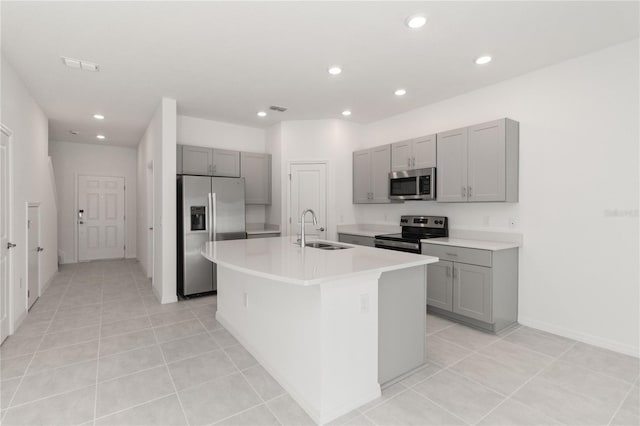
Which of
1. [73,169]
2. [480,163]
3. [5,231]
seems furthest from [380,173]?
[73,169]

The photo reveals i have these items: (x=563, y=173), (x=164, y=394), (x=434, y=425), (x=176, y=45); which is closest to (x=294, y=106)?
(x=176, y=45)

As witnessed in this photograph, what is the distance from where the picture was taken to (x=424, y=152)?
412 centimetres

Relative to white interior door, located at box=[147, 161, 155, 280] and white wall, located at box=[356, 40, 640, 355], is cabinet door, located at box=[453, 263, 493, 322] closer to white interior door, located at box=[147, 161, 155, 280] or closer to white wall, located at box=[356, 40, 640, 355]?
white wall, located at box=[356, 40, 640, 355]

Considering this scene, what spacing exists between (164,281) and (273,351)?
248 centimetres

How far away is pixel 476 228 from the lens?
3.85 metres

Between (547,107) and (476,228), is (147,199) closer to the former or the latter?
(476,228)

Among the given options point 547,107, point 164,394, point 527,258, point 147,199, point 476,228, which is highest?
point 547,107

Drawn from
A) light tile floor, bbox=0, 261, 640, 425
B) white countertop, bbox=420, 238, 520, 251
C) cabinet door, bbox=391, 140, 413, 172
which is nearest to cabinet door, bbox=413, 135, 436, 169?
cabinet door, bbox=391, 140, 413, 172

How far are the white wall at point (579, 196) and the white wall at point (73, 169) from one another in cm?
771

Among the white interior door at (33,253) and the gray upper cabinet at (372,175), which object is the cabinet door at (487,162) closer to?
the gray upper cabinet at (372,175)

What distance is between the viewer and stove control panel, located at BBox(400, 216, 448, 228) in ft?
13.6

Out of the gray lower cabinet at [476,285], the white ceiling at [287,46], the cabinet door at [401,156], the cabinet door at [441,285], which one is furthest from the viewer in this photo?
the cabinet door at [401,156]

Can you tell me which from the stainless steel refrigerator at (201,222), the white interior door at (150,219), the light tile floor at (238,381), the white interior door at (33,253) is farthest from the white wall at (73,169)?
the light tile floor at (238,381)

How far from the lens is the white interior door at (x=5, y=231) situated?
9.73 ft
